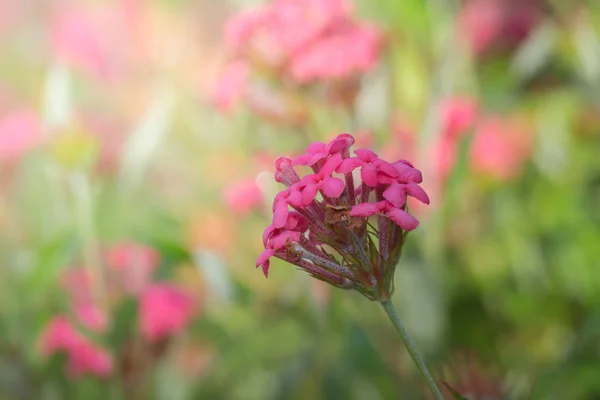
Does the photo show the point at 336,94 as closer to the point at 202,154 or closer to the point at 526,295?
the point at 526,295

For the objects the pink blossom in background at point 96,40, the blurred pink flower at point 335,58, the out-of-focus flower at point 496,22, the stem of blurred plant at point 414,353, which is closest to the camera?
the stem of blurred plant at point 414,353

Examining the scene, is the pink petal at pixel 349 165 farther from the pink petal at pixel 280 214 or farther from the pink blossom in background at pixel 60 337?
the pink blossom in background at pixel 60 337

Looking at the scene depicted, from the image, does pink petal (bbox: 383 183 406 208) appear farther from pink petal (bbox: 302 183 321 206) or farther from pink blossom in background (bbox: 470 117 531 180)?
pink blossom in background (bbox: 470 117 531 180)

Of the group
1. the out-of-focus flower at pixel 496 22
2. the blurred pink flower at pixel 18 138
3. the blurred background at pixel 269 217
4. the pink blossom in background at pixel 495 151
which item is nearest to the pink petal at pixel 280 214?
the blurred background at pixel 269 217

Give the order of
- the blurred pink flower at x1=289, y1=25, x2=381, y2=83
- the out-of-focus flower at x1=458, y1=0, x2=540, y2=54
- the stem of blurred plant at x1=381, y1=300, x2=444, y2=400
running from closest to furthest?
the stem of blurred plant at x1=381, y1=300, x2=444, y2=400
the blurred pink flower at x1=289, y1=25, x2=381, y2=83
the out-of-focus flower at x1=458, y1=0, x2=540, y2=54

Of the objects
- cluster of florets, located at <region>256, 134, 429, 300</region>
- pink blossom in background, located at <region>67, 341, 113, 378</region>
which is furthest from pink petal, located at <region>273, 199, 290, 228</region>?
pink blossom in background, located at <region>67, 341, 113, 378</region>

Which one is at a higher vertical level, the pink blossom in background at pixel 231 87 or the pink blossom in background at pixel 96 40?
the pink blossom in background at pixel 96 40
